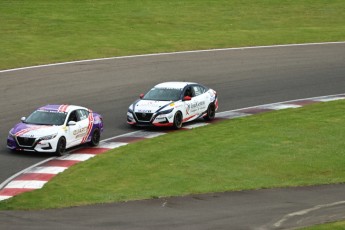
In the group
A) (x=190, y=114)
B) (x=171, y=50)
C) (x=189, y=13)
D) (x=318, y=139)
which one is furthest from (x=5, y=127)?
(x=189, y=13)

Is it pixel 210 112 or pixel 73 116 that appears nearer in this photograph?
pixel 73 116

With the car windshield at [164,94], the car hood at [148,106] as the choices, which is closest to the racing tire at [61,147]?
the car hood at [148,106]

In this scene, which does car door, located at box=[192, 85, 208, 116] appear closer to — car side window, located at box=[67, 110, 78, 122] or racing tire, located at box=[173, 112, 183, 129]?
racing tire, located at box=[173, 112, 183, 129]

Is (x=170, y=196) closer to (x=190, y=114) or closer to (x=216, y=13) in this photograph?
(x=190, y=114)

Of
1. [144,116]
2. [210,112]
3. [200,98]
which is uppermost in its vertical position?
[200,98]

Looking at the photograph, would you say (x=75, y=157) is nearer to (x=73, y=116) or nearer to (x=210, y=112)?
(x=73, y=116)

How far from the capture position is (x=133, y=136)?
103ft

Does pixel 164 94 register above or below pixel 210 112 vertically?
above

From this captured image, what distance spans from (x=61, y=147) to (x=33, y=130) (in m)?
0.97

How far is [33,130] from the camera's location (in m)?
28.4

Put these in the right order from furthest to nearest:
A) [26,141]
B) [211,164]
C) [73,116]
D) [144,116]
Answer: [144,116]
[73,116]
[26,141]
[211,164]

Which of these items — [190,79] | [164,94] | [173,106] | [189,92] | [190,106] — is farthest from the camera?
[190,79]

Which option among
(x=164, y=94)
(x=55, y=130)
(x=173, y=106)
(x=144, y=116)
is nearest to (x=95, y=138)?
(x=55, y=130)

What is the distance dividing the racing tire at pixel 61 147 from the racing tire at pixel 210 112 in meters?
7.12
